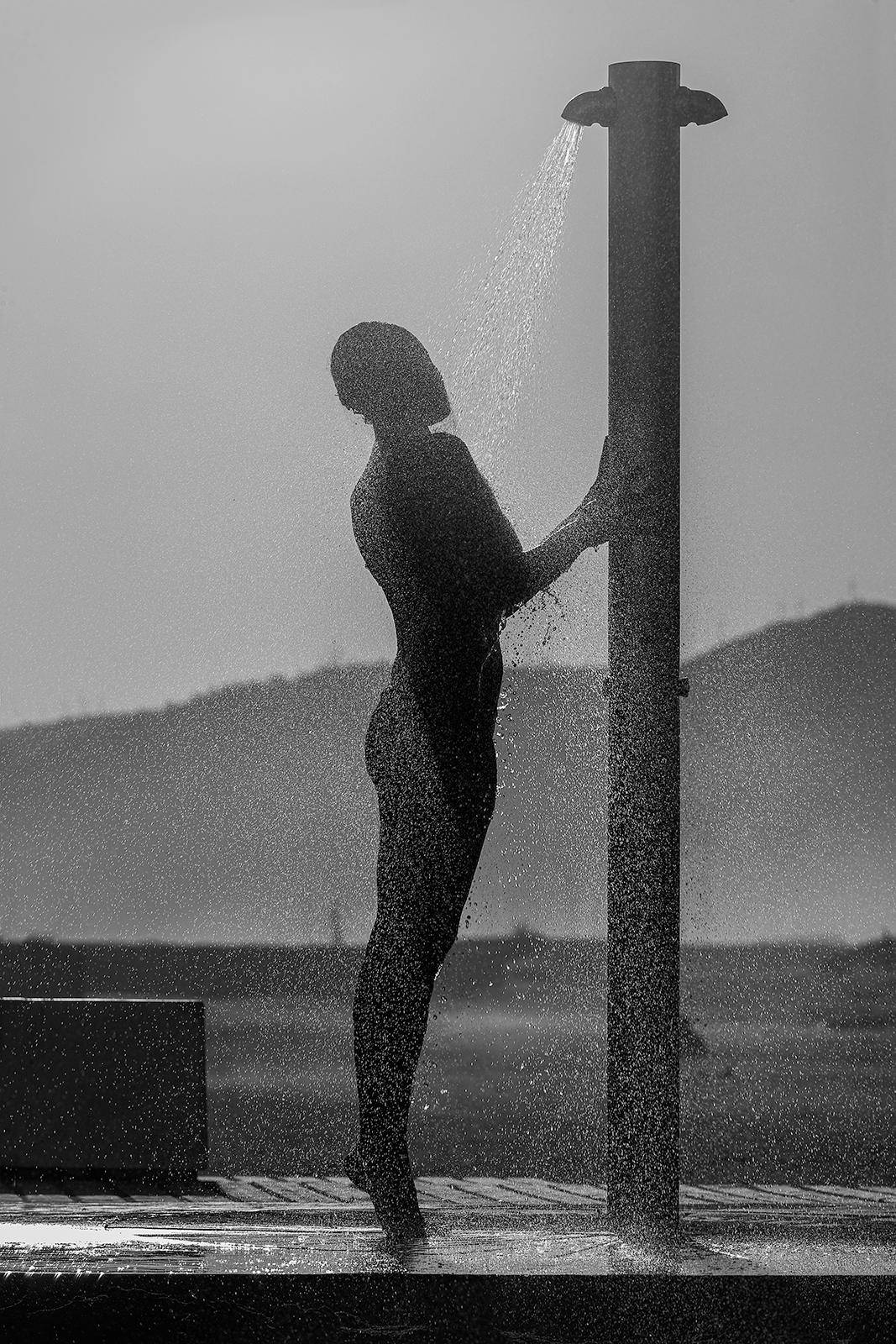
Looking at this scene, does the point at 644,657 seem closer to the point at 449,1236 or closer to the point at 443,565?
the point at 443,565

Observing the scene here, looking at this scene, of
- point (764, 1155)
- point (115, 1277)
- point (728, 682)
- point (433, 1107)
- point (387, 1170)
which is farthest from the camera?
point (433, 1107)

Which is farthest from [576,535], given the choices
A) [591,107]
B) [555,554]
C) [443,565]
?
[591,107]

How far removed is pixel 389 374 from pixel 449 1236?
74.3 inches

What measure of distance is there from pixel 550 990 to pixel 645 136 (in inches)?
384

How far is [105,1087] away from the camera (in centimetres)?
532

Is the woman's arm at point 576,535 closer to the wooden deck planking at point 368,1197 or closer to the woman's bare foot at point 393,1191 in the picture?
the woman's bare foot at point 393,1191

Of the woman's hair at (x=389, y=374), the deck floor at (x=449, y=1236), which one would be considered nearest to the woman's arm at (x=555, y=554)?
the woman's hair at (x=389, y=374)

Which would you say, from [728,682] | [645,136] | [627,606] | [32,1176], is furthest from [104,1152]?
[728,682]

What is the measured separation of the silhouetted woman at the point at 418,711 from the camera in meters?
3.52

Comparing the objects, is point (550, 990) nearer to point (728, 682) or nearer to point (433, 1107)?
point (433, 1107)

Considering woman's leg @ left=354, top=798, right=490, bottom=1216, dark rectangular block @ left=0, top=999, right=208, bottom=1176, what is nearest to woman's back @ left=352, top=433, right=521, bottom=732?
woman's leg @ left=354, top=798, right=490, bottom=1216

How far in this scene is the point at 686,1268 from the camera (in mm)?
3229

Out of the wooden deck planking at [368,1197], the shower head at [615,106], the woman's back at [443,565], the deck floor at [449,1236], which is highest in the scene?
the shower head at [615,106]

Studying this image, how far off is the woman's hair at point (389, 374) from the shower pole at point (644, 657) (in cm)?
40
